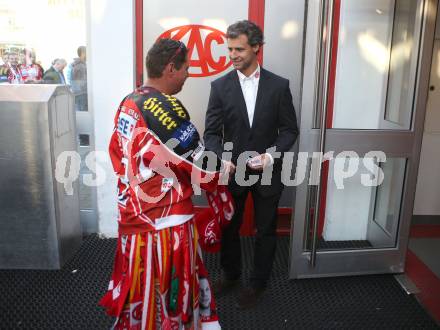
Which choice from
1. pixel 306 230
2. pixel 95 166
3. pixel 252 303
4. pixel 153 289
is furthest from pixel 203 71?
pixel 153 289

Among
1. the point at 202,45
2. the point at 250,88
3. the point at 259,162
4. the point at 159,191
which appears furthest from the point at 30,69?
the point at 159,191

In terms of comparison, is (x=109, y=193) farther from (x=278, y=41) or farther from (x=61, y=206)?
(x=278, y=41)

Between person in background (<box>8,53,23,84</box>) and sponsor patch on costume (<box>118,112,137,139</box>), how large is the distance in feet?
7.08

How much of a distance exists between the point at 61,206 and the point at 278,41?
1982mm

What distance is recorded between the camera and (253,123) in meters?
2.48

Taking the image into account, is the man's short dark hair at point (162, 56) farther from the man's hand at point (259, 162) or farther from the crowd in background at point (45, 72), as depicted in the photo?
the crowd in background at point (45, 72)

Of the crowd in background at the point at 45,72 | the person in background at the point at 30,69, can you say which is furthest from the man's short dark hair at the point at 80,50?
the person in background at the point at 30,69

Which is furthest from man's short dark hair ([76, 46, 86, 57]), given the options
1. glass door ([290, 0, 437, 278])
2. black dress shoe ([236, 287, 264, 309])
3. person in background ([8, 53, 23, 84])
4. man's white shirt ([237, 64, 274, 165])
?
black dress shoe ([236, 287, 264, 309])

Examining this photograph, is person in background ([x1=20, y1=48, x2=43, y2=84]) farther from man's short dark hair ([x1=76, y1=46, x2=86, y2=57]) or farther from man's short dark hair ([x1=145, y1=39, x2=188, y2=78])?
man's short dark hair ([x1=145, y1=39, x2=188, y2=78])

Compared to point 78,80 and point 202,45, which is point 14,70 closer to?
point 78,80

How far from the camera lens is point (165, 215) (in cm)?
176

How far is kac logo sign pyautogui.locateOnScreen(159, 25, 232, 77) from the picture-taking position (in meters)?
3.23

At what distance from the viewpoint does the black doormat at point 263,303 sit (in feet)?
8.20

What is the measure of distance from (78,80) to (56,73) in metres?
0.20
